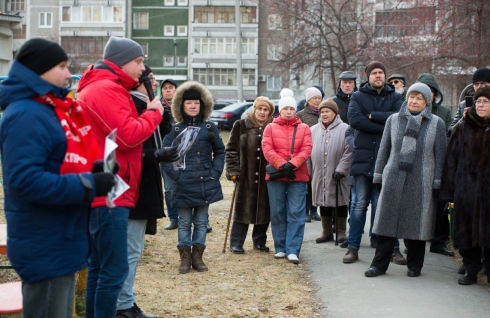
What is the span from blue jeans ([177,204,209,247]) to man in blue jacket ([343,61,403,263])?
166 centimetres

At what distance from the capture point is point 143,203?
605 cm

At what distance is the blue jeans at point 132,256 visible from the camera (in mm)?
6020

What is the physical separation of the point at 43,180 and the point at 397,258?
5.56 metres

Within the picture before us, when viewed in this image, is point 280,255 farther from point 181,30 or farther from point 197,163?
point 181,30

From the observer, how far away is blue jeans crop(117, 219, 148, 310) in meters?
6.02

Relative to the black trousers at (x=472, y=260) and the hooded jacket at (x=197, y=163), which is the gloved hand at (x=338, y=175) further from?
the black trousers at (x=472, y=260)

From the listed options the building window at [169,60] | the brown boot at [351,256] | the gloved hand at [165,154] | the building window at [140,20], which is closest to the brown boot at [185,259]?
the brown boot at [351,256]

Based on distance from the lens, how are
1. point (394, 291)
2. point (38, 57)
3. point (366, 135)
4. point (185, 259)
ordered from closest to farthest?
point (38, 57) → point (394, 291) → point (185, 259) → point (366, 135)

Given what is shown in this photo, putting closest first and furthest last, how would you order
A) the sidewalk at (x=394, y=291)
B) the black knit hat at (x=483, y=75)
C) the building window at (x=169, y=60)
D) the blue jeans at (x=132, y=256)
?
1. the blue jeans at (x=132, y=256)
2. the sidewalk at (x=394, y=291)
3. the black knit hat at (x=483, y=75)
4. the building window at (x=169, y=60)

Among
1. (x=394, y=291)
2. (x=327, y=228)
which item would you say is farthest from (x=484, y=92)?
(x=327, y=228)

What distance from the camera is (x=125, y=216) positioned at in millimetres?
5137

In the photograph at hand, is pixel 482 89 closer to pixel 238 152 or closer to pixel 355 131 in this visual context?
pixel 355 131

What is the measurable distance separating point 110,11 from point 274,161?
65.0m

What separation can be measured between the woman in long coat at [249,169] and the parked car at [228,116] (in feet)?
86.0
